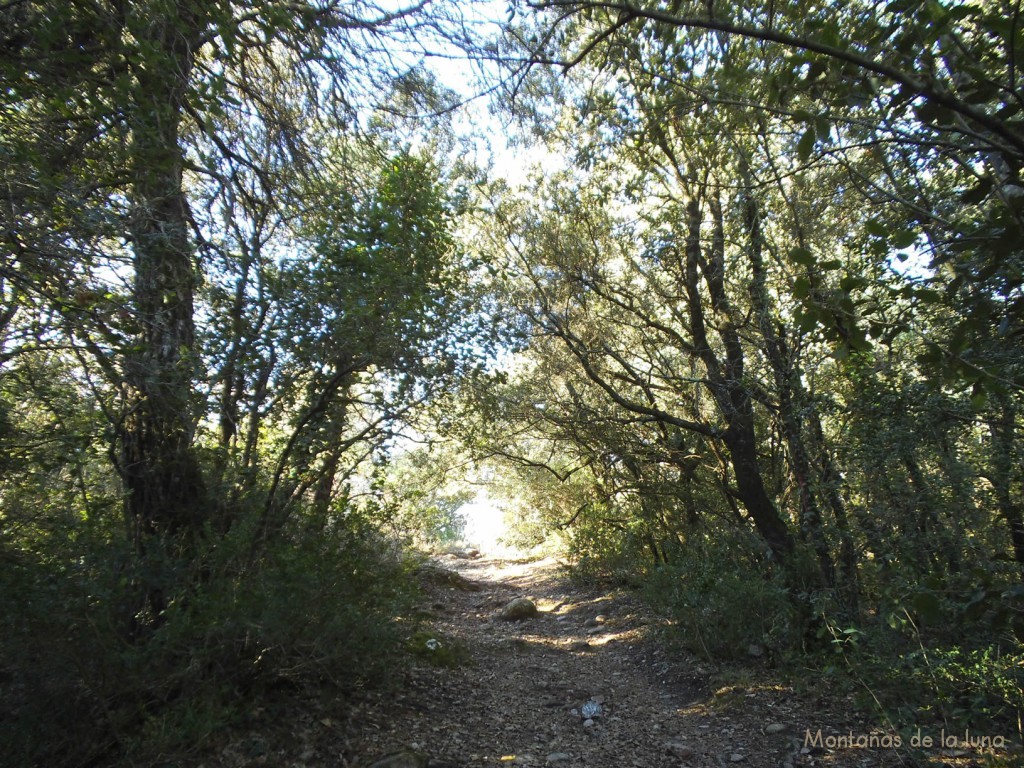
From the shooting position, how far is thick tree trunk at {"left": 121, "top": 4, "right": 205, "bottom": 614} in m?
3.68

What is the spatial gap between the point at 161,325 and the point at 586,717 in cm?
465

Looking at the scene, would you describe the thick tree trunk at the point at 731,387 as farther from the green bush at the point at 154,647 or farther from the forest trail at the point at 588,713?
the green bush at the point at 154,647

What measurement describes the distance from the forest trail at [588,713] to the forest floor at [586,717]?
13 millimetres

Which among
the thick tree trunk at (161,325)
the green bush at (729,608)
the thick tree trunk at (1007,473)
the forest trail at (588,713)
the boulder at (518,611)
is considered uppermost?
the thick tree trunk at (161,325)

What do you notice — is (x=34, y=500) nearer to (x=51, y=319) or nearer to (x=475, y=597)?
(x=51, y=319)

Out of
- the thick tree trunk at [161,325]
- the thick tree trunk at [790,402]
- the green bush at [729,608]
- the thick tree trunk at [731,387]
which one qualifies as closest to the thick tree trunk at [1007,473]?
the thick tree trunk at [790,402]

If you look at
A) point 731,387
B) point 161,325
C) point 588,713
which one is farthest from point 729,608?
point 161,325

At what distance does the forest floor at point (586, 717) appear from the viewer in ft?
13.2

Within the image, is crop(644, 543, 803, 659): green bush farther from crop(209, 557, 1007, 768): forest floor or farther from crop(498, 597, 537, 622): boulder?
crop(498, 597, 537, 622): boulder

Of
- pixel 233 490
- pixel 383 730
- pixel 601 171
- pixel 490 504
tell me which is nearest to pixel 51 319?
pixel 233 490

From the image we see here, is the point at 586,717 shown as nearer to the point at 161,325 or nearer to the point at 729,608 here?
the point at 729,608

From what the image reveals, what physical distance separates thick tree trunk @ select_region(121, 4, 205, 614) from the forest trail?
6.97 feet

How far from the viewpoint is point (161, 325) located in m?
4.14

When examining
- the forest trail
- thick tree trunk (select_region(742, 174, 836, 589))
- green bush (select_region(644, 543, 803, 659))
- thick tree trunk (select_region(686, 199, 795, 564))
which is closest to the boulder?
the forest trail
